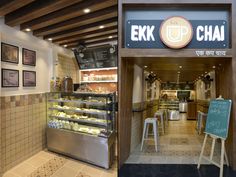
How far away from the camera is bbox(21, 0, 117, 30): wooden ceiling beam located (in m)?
2.99

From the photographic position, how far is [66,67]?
591 centimetres

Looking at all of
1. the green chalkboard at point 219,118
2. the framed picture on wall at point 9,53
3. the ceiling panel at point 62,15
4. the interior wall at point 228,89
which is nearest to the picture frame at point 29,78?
the framed picture on wall at point 9,53

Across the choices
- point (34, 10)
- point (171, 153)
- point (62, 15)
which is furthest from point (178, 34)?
point (171, 153)

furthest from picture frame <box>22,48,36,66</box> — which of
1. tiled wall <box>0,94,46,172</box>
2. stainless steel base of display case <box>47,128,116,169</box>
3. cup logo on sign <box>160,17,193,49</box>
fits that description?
cup logo on sign <box>160,17,193,49</box>

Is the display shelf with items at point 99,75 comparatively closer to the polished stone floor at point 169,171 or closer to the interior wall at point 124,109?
the interior wall at point 124,109

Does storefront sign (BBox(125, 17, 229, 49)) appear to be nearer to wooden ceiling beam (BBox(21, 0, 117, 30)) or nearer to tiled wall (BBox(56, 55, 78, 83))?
wooden ceiling beam (BBox(21, 0, 117, 30))

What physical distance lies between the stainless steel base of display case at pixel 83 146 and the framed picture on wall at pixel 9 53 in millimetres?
1776

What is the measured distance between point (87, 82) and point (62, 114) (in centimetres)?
183

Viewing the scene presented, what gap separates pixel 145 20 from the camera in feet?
10.3

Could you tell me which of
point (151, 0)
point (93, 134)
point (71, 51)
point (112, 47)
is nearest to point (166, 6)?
point (151, 0)

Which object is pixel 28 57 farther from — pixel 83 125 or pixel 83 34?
pixel 83 125

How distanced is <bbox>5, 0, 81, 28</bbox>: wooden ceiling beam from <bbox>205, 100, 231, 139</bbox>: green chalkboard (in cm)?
270

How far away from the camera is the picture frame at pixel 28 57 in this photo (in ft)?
13.9

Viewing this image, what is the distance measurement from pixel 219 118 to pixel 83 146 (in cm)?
255
